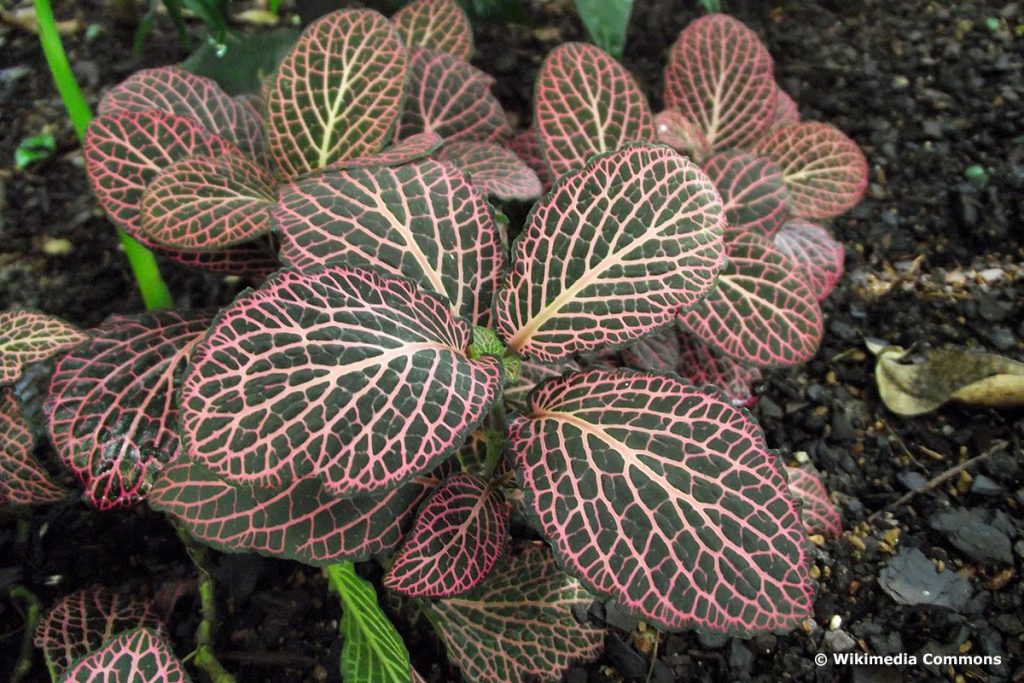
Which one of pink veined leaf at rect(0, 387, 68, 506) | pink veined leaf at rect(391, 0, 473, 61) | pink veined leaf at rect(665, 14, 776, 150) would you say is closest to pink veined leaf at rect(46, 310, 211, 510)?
pink veined leaf at rect(0, 387, 68, 506)

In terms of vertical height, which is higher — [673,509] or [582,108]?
[582,108]

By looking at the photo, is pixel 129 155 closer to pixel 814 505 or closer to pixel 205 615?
pixel 205 615

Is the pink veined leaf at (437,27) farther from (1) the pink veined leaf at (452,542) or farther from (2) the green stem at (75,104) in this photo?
(1) the pink veined leaf at (452,542)

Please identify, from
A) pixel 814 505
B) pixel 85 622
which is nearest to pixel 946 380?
pixel 814 505

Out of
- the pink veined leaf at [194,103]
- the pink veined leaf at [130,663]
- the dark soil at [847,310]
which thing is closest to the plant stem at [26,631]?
the dark soil at [847,310]

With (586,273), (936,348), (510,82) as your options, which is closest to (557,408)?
(586,273)

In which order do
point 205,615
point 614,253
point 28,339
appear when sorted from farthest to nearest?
point 205,615 < point 28,339 < point 614,253

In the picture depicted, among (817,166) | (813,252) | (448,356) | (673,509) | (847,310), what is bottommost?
(847,310)

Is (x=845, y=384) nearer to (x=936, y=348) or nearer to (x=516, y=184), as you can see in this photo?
(x=936, y=348)
